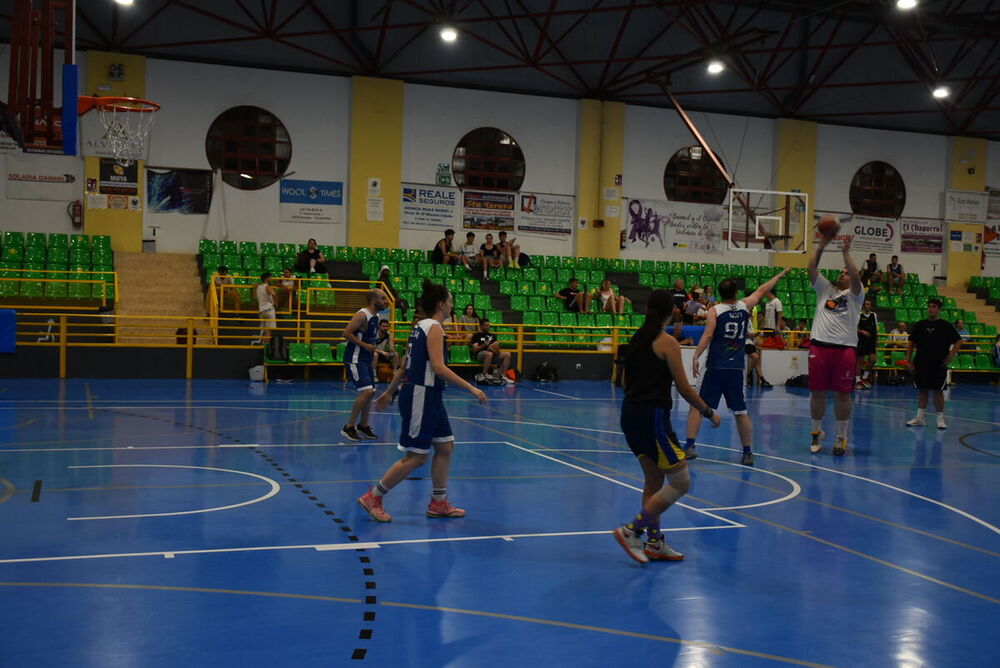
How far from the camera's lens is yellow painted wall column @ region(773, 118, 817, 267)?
29703mm

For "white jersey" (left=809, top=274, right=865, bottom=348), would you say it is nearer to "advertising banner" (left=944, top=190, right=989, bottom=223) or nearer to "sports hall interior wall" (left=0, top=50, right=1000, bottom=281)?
"sports hall interior wall" (left=0, top=50, right=1000, bottom=281)

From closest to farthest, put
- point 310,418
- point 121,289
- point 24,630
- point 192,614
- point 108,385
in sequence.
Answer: point 24,630 → point 192,614 → point 310,418 → point 108,385 → point 121,289

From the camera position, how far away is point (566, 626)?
4.79 metres

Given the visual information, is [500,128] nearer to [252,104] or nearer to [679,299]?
[252,104]

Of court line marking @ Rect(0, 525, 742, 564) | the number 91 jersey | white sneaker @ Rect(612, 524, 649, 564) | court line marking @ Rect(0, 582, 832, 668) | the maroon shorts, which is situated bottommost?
court line marking @ Rect(0, 582, 832, 668)

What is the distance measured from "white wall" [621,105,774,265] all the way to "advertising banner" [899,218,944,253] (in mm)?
5366

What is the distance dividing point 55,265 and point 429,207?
10268 millimetres

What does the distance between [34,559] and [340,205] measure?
68.7ft

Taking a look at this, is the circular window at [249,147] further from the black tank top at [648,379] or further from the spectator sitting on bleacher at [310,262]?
the black tank top at [648,379]

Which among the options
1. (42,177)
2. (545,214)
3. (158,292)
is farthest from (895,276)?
(42,177)

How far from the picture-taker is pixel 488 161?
1080 inches

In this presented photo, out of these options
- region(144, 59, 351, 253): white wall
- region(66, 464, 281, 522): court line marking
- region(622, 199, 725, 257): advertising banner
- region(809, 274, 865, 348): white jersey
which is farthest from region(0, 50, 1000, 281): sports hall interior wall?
region(809, 274, 865, 348): white jersey

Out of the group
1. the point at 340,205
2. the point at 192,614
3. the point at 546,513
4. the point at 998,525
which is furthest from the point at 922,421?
the point at 340,205

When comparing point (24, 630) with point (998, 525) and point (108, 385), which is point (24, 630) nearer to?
point (998, 525)
